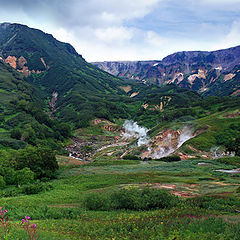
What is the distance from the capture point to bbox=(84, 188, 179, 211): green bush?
68.2ft

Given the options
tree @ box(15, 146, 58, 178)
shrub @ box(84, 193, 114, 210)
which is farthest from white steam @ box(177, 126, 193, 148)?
shrub @ box(84, 193, 114, 210)

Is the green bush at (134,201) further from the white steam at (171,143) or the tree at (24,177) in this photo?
the white steam at (171,143)

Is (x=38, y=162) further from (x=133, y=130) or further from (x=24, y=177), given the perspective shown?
(x=133, y=130)

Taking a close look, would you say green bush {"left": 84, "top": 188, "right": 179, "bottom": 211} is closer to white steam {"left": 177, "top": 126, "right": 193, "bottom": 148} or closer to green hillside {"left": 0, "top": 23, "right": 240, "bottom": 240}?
green hillside {"left": 0, "top": 23, "right": 240, "bottom": 240}

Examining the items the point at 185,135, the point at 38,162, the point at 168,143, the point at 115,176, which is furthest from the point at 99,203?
the point at 185,135

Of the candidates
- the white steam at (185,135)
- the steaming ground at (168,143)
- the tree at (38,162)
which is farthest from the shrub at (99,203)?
the white steam at (185,135)

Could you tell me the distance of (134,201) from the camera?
68.6ft

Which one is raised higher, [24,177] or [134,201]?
[134,201]

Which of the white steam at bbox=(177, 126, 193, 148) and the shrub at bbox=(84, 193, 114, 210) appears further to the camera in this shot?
the white steam at bbox=(177, 126, 193, 148)

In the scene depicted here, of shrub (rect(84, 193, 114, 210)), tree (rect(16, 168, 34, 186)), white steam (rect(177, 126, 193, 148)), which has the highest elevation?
white steam (rect(177, 126, 193, 148))

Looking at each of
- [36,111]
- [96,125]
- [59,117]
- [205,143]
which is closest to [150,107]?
[96,125]

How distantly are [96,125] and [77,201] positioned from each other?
129m

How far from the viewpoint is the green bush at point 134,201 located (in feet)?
68.2

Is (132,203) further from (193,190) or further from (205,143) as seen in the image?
(205,143)
